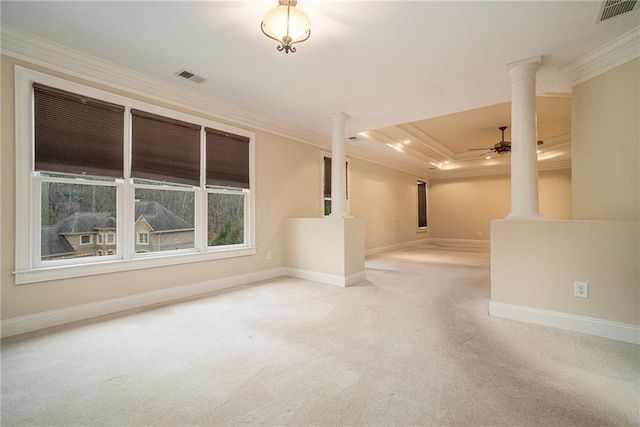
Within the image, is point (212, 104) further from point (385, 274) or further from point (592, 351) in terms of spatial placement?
point (592, 351)

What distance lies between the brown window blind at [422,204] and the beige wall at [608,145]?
23.2 ft

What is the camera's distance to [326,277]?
14.6 feet

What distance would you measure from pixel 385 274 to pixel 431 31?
12.3 ft

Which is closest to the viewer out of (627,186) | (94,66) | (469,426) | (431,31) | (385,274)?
(469,426)

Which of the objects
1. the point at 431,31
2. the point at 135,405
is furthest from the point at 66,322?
the point at 431,31

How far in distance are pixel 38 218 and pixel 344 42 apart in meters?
3.31

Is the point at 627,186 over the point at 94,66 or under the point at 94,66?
under

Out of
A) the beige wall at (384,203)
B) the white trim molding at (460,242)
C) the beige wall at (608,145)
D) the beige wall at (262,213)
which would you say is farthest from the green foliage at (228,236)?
the white trim molding at (460,242)

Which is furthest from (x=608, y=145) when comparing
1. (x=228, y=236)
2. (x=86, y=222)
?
(x=86, y=222)

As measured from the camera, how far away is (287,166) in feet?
16.9

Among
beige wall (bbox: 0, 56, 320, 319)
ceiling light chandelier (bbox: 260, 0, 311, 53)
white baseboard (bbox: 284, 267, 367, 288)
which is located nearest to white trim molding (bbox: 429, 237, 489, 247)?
beige wall (bbox: 0, 56, 320, 319)

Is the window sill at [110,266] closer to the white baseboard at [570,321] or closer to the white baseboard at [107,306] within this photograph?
the white baseboard at [107,306]

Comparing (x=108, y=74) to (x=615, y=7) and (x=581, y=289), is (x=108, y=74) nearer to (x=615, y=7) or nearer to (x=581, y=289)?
(x=615, y=7)

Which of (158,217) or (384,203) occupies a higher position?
(384,203)
